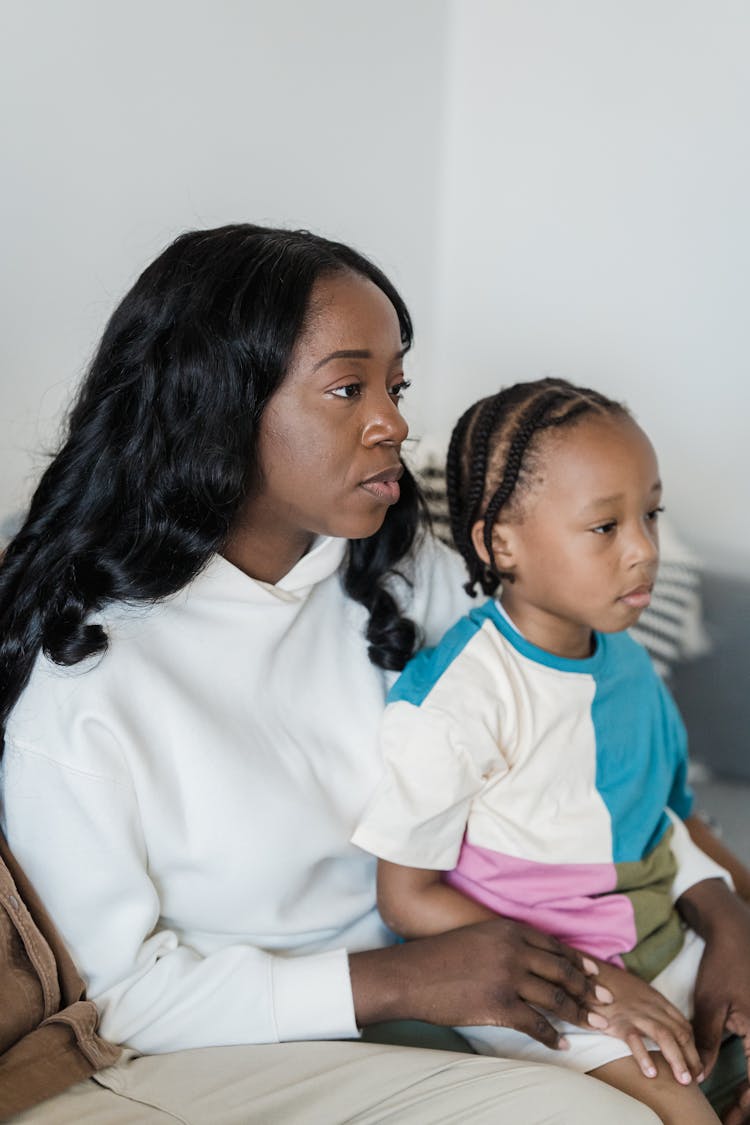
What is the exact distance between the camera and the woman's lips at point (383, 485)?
3.60 ft

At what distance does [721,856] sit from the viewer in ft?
4.44

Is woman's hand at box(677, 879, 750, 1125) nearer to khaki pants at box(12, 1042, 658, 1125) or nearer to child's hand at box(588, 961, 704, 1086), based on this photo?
child's hand at box(588, 961, 704, 1086)

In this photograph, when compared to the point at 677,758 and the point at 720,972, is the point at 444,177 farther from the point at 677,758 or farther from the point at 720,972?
the point at 720,972

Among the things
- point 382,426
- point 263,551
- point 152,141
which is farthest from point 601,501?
point 152,141

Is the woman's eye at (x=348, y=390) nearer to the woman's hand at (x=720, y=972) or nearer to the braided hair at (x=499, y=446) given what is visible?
the braided hair at (x=499, y=446)

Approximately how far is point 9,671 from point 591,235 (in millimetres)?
1319

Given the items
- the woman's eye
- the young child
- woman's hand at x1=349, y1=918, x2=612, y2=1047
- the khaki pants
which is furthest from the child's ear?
the khaki pants

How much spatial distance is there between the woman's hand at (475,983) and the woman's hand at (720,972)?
14 centimetres

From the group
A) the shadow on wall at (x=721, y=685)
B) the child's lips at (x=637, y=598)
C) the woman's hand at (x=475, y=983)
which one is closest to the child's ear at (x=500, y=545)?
the child's lips at (x=637, y=598)

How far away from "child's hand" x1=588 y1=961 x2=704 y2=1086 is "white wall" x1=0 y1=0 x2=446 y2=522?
0.91 m

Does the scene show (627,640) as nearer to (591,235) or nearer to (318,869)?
(318,869)

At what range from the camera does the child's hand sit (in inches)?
41.4

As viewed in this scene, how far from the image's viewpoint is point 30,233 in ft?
4.58

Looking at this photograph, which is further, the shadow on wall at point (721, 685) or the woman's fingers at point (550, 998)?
the shadow on wall at point (721, 685)
